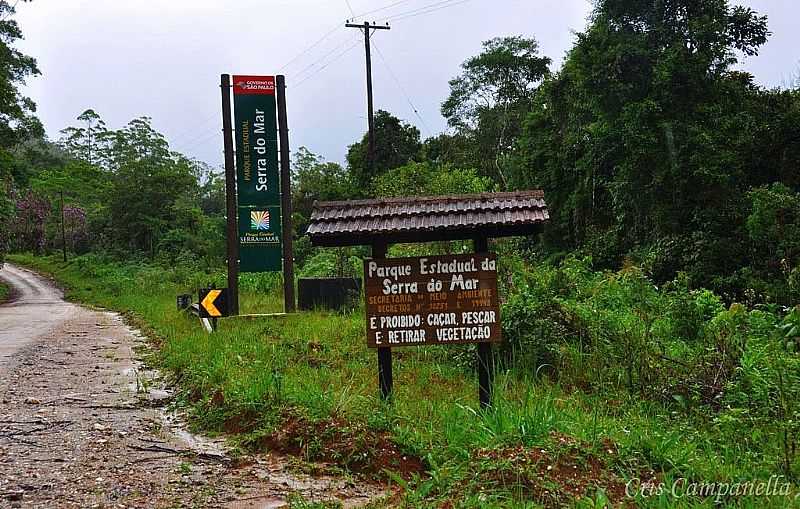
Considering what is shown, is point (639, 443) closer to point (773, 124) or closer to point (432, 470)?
point (432, 470)

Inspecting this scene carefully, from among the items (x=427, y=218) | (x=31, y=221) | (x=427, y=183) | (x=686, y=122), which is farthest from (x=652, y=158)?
(x=31, y=221)

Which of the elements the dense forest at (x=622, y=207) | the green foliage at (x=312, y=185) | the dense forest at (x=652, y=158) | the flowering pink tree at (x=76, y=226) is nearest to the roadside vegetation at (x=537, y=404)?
the dense forest at (x=622, y=207)

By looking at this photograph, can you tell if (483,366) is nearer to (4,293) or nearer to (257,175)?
(257,175)

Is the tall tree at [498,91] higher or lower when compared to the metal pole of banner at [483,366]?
higher

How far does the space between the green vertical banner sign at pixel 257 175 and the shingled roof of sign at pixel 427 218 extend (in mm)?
9796

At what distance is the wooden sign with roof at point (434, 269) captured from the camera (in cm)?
682

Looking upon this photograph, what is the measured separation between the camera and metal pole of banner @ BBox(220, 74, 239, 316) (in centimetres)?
1641

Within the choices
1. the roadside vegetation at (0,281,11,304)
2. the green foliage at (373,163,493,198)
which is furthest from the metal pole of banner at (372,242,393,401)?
the roadside vegetation at (0,281,11,304)

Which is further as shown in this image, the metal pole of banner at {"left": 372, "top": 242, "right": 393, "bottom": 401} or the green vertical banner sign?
the green vertical banner sign

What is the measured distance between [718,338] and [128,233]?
3909 cm

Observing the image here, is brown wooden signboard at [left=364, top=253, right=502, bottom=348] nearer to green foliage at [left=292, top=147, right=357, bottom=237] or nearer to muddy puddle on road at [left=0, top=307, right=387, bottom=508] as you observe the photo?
muddy puddle on road at [left=0, top=307, right=387, bottom=508]

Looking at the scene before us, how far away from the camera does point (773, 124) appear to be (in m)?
22.2

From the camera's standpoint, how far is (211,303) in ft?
40.9

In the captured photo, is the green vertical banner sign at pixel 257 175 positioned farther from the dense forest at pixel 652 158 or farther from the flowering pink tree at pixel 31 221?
the flowering pink tree at pixel 31 221
